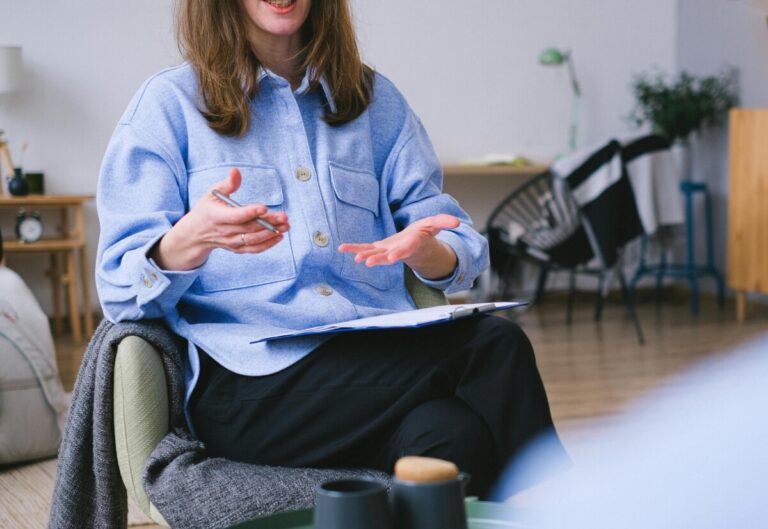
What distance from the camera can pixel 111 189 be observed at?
1.48 m

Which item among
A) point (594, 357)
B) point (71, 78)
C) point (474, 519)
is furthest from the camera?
point (71, 78)

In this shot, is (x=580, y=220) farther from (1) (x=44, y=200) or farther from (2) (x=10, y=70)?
(2) (x=10, y=70)

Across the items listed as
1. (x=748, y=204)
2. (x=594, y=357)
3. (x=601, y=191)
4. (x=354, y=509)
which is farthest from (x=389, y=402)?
(x=748, y=204)

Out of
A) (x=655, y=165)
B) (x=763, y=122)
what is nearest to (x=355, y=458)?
(x=655, y=165)

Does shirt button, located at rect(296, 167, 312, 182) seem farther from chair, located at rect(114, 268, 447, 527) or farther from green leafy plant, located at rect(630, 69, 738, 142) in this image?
green leafy plant, located at rect(630, 69, 738, 142)

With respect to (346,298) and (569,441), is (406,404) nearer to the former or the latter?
(346,298)

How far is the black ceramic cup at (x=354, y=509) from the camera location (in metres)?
0.75

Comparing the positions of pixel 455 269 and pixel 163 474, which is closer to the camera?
pixel 163 474

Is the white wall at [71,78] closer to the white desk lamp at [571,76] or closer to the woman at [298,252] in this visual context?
the white desk lamp at [571,76]

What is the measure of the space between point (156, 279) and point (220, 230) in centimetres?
16

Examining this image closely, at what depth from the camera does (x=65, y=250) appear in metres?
5.02

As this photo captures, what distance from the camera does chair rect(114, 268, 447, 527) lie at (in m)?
1.39

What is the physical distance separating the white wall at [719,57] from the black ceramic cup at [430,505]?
5.19 m

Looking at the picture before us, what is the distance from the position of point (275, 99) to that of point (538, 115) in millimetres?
4688
